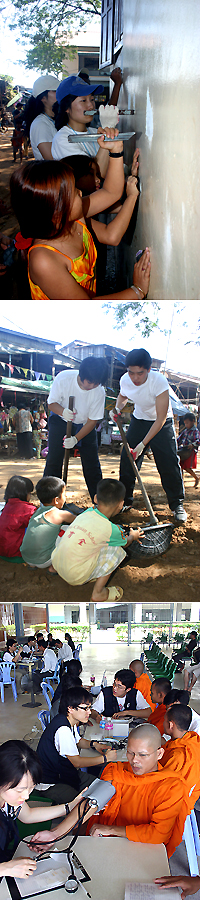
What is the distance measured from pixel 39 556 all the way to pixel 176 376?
0.88 meters

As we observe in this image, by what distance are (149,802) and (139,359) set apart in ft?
6.63

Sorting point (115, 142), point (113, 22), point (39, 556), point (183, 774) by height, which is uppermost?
point (113, 22)

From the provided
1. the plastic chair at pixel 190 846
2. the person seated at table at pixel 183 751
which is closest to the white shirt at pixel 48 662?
the person seated at table at pixel 183 751

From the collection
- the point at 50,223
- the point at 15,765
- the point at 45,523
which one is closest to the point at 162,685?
the point at 15,765

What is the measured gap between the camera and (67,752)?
10.4ft

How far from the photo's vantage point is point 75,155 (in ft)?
9.77

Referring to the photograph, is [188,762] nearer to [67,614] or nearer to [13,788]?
[13,788]

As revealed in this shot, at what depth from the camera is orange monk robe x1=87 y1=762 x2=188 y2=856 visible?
7.78ft

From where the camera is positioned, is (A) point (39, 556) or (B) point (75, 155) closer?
(A) point (39, 556)

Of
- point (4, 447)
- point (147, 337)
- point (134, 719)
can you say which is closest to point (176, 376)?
point (147, 337)

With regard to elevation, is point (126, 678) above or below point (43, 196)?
below

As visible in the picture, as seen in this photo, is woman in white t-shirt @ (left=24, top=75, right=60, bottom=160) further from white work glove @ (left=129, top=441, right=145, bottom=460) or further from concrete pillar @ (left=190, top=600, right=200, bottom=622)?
concrete pillar @ (left=190, top=600, right=200, bottom=622)

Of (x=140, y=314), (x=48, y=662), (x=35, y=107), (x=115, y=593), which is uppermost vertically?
(x=35, y=107)

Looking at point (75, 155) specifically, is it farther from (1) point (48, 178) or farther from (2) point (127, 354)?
(2) point (127, 354)
